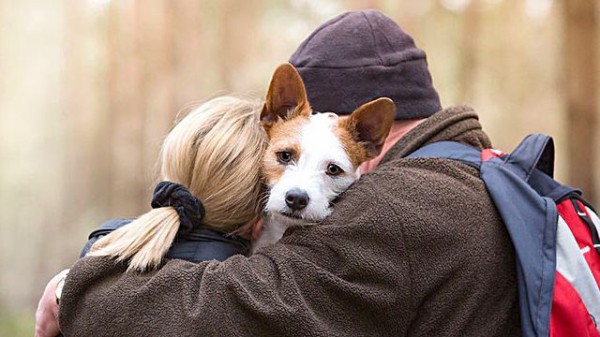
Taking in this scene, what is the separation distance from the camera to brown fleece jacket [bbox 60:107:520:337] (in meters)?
1.69

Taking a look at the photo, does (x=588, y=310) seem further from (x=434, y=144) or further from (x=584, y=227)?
(x=434, y=144)

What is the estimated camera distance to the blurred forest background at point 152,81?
427 centimetres

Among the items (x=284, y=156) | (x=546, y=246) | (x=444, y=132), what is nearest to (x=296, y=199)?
(x=284, y=156)

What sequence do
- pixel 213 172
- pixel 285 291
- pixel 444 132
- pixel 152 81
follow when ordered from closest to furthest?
pixel 285 291 → pixel 213 172 → pixel 444 132 → pixel 152 81

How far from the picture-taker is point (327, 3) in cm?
450

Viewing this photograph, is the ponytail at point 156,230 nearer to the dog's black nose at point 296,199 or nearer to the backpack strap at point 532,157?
the dog's black nose at point 296,199

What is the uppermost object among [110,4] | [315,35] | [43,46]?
[315,35]

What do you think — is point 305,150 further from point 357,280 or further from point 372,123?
point 357,280

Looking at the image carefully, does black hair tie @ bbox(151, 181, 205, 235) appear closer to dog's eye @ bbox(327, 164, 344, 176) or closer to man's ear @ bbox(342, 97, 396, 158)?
dog's eye @ bbox(327, 164, 344, 176)

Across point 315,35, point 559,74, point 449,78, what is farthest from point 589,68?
point 315,35

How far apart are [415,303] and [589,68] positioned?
282cm

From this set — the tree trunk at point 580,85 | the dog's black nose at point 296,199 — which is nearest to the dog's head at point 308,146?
the dog's black nose at point 296,199

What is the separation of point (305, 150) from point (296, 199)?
0.50ft

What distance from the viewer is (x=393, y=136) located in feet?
7.50
